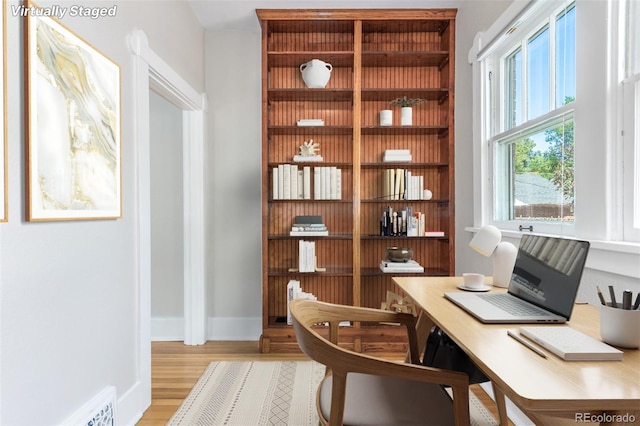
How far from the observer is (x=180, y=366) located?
2701 mm

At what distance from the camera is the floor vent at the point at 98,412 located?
1.50 metres

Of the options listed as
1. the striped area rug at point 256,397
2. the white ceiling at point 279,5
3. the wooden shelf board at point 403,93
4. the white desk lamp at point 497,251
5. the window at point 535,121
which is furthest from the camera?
the wooden shelf board at point 403,93

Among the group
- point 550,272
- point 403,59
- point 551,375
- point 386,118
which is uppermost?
point 403,59

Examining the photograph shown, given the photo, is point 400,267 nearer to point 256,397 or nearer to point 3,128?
point 256,397

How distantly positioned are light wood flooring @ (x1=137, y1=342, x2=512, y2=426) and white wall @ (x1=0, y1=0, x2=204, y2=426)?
0.42 feet

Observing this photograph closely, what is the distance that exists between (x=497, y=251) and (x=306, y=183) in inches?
65.6

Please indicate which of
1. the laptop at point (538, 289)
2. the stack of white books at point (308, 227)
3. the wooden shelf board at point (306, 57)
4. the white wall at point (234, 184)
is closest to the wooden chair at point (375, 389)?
the laptop at point (538, 289)

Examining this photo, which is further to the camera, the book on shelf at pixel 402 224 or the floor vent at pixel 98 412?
the book on shelf at pixel 402 224

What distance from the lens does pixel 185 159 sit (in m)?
3.06

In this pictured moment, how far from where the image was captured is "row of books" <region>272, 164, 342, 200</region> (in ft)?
9.73

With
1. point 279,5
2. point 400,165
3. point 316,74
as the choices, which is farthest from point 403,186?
point 279,5

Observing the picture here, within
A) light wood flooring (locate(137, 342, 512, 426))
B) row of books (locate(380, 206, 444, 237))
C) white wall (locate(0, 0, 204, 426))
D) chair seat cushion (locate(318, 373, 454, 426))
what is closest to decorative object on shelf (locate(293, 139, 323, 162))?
row of books (locate(380, 206, 444, 237))

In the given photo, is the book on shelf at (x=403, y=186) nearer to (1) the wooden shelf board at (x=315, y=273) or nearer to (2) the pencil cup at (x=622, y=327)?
(1) the wooden shelf board at (x=315, y=273)

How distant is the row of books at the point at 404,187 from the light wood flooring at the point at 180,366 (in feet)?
4.21
